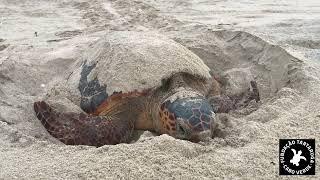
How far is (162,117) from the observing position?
2783 millimetres

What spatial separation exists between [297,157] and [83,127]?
1304 mm

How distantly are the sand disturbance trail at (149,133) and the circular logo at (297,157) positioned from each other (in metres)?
0.04

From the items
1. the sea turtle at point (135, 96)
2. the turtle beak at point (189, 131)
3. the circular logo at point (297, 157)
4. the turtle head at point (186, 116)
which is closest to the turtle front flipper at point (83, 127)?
the sea turtle at point (135, 96)

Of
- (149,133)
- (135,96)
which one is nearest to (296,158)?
(149,133)

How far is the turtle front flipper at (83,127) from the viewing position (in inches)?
106

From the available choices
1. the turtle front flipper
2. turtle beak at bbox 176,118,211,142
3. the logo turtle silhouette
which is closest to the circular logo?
the logo turtle silhouette

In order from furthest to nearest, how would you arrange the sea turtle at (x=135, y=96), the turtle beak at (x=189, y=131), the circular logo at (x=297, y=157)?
the sea turtle at (x=135, y=96)
the turtle beak at (x=189, y=131)
the circular logo at (x=297, y=157)

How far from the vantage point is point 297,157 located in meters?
2.24

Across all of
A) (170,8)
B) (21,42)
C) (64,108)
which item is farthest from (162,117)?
(170,8)

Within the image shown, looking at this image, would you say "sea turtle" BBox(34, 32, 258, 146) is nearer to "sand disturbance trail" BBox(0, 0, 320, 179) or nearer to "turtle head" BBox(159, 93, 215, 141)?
"turtle head" BBox(159, 93, 215, 141)

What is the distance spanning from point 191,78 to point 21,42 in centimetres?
253

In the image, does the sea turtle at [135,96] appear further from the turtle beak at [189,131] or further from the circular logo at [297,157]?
the circular logo at [297,157]

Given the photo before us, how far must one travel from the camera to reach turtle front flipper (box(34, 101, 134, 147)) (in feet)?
8.83

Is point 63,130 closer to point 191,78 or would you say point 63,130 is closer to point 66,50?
point 191,78
